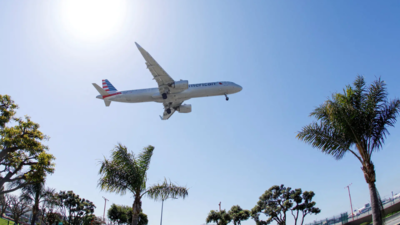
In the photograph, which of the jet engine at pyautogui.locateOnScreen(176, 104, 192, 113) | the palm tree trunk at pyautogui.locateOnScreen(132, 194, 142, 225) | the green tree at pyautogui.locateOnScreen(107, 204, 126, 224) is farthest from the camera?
the green tree at pyautogui.locateOnScreen(107, 204, 126, 224)

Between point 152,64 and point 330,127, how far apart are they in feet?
64.7

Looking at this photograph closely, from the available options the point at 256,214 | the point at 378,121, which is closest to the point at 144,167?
the point at 378,121

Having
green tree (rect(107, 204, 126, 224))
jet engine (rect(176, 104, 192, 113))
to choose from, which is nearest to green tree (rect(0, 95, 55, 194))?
jet engine (rect(176, 104, 192, 113))

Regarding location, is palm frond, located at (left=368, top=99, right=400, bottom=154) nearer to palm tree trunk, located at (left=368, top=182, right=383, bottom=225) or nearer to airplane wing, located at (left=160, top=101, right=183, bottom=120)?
palm tree trunk, located at (left=368, top=182, right=383, bottom=225)

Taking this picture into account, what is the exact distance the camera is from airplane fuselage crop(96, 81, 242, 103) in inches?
1195

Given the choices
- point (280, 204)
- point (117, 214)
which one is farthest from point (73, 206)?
point (280, 204)

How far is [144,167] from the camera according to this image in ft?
48.5

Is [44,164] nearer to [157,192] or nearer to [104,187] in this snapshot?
[104,187]

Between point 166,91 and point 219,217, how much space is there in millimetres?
18594

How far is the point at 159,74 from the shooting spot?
29.1m

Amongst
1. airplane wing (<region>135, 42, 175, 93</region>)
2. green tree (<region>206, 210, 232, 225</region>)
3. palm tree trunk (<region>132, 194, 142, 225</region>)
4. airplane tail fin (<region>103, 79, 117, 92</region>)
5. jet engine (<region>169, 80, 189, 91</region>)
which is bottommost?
green tree (<region>206, 210, 232, 225</region>)

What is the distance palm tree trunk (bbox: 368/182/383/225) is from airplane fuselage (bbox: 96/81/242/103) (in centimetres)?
2080

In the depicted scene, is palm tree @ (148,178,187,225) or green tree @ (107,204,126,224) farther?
green tree @ (107,204,126,224)

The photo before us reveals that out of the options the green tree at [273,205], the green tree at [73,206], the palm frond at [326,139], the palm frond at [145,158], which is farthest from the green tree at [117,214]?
the palm frond at [326,139]
